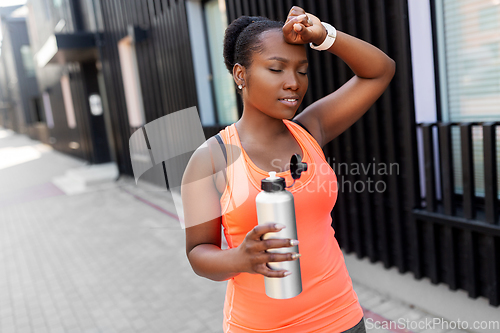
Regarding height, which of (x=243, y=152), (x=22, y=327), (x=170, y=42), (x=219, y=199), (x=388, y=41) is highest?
(x=170, y=42)

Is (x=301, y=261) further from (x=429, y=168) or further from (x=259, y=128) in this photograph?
(x=429, y=168)

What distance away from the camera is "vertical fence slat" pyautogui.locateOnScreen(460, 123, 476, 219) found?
9.57 feet

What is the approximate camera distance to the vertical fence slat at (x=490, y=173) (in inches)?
109

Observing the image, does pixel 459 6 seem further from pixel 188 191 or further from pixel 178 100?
pixel 178 100

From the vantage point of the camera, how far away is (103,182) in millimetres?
11414

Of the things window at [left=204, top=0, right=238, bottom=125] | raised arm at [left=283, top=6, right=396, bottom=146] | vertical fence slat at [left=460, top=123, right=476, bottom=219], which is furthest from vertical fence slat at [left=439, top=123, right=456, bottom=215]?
window at [left=204, top=0, right=238, bottom=125]

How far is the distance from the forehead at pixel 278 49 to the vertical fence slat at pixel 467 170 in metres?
2.07

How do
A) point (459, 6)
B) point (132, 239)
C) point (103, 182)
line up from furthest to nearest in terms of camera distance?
point (103, 182)
point (132, 239)
point (459, 6)

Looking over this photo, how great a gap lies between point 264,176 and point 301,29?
49 centimetres

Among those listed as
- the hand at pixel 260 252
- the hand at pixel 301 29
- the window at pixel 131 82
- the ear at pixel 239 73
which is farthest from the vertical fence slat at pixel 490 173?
the window at pixel 131 82

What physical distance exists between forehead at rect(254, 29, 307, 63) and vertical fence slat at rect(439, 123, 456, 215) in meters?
2.14

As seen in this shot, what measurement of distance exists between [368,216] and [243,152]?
8.85 ft

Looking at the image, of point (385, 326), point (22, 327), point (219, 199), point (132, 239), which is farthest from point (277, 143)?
point (132, 239)

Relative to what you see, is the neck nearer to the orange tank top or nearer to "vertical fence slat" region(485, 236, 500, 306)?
the orange tank top
